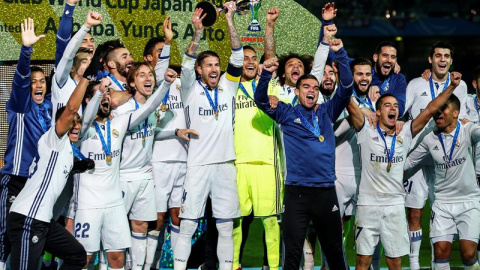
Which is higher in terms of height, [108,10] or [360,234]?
[108,10]

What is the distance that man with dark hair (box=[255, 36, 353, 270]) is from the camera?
8.64 metres

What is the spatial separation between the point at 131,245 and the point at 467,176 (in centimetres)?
333

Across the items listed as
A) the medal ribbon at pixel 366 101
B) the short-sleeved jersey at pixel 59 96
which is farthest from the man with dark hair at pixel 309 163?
the short-sleeved jersey at pixel 59 96

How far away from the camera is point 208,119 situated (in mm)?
9391

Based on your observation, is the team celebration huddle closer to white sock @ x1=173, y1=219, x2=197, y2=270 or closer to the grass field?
white sock @ x1=173, y1=219, x2=197, y2=270

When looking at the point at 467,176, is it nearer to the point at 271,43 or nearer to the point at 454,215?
the point at 454,215

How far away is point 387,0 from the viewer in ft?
80.3

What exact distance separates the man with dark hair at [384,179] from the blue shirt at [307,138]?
14.4 inches

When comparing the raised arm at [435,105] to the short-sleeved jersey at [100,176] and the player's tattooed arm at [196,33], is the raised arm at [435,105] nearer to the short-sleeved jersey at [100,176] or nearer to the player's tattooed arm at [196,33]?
the player's tattooed arm at [196,33]

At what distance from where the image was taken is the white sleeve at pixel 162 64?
30.8 feet

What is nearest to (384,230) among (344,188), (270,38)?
(344,188)

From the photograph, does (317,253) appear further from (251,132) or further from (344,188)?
(251,132)

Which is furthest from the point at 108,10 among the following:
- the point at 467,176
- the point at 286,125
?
the point at 467,176

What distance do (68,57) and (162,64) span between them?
3.81 ft
